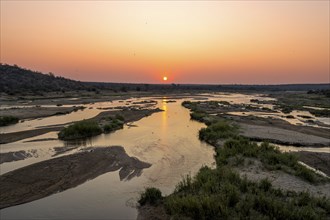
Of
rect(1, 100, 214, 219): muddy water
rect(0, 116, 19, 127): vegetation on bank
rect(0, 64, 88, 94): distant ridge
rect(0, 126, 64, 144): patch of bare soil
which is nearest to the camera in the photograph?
rect(1, 100, 214, 219): muddy water

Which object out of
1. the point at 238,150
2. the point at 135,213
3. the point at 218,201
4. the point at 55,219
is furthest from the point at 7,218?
the point at 238,150

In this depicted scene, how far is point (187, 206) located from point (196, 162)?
30.3 feet

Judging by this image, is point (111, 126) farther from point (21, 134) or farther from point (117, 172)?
point (117, 172)

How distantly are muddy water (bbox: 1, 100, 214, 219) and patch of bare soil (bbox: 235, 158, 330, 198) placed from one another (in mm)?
3264

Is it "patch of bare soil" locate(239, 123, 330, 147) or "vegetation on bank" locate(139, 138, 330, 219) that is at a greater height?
"vegetation on bank" locate(139, 138, 330, 219)

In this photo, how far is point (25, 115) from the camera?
146ft

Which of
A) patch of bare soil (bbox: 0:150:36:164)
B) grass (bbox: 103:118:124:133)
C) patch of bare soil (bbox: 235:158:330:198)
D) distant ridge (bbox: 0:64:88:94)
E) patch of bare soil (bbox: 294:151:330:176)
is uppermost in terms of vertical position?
distant ridge (bbox: 0:64:88:94)

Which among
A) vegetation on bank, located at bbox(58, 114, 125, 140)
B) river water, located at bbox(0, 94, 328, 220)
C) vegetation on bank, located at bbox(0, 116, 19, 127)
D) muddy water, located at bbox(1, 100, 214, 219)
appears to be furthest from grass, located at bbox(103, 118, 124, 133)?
vegetation on bank, located at bbox(0, 116, 19, 127)

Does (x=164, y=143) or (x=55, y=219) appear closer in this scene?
(x=55, y=219)

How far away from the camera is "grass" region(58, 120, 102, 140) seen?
1093 inches

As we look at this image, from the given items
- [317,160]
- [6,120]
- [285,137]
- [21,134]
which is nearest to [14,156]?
[21,134]

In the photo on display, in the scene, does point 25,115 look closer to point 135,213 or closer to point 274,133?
point 274,133

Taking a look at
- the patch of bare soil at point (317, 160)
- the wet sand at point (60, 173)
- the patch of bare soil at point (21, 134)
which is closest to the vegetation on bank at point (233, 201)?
the wet sand at point (60, 173)

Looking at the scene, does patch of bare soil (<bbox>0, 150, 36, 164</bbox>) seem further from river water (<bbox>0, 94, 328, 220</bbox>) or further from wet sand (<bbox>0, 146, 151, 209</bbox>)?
wet sand (<bbox>0, 146, 151, 209</bbox>)
